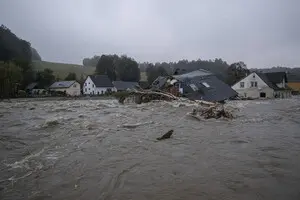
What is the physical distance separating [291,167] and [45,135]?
26.0ft

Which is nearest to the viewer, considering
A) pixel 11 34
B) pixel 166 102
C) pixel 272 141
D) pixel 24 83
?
pixel 272 141

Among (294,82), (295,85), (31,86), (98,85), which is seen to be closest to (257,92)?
Answer: (295,85)

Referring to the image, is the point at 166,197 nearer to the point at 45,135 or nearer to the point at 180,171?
the point at 180,171

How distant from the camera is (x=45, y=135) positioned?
10.0 metres

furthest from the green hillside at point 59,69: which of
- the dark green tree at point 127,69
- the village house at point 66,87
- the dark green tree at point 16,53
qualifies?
the village house at point 66,87

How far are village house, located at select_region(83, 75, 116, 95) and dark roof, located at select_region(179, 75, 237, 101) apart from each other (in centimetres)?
4538

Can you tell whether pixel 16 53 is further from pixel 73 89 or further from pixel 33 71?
pixel 73 89

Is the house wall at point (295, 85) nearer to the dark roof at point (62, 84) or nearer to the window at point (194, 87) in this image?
the window at point (194, 87)

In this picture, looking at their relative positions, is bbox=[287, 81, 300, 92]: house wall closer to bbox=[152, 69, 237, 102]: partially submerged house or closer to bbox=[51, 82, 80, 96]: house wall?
bbox=[152, 69, 237, 102]: partially submerged house

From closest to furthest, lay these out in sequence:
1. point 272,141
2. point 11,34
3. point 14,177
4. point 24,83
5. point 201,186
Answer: point 201,186 < point 14,177 < point 272,141 < point 24,83 < point 11,34

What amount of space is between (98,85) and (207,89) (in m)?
49.0

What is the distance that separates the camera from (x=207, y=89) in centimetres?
2927

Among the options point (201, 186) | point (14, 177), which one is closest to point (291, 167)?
point (201, 186)

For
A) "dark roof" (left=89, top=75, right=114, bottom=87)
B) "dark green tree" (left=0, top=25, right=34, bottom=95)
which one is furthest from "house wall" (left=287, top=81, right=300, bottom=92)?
"dark green tree" (left=0, top=25, right=34, bottom=95)
